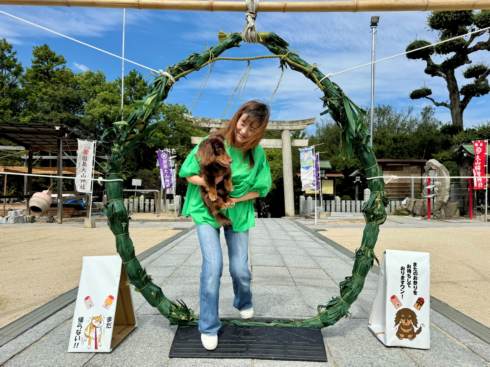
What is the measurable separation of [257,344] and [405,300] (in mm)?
1186

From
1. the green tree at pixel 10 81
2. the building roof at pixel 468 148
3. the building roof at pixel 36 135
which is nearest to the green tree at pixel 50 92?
the green tree at pixel 10 81

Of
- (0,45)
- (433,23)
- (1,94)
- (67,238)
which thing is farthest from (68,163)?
(433,23)

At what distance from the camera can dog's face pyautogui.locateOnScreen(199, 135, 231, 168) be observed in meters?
2.55

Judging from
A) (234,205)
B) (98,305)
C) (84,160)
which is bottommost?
(98,305)

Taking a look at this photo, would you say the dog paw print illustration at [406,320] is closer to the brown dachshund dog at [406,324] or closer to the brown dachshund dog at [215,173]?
the brown dachshund dog at [406,324]

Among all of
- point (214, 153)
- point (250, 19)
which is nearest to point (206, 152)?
point (214, 153)

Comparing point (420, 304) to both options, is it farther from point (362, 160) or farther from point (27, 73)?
point (27, 73)

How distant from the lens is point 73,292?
13.9 ft

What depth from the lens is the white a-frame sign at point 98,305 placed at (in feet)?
8.68

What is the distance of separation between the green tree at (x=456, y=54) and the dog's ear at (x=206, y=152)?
2016 centimetres

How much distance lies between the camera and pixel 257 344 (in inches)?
105

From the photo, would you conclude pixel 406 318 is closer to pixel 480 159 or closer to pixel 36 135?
pixel 36 135

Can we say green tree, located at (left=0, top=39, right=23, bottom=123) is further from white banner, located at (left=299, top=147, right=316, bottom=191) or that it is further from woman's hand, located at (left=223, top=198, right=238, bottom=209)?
woman's hand, located at (left=223, top=198, right=238, bottom=209)

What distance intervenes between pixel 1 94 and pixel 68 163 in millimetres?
8219
